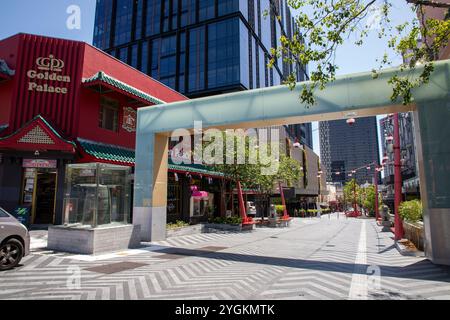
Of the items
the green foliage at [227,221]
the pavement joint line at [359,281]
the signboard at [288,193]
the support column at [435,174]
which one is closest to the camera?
the pavement joint line at [359,281]

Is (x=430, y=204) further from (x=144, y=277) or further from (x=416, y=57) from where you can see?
(x=144, y=277)

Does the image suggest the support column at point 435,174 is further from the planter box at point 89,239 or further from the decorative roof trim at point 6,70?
the decorative roof trim at point 6,70

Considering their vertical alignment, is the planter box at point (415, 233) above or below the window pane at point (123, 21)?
below

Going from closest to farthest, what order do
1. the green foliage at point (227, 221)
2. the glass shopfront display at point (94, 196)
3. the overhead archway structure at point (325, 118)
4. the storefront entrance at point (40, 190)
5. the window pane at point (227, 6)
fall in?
the overhead archway structure at point (325, 118), the glass shopfront display at point (94, 196), the storefront entrance at point (40, 190), the green foliage at point (227, 221), the window pane at point (227, 6)

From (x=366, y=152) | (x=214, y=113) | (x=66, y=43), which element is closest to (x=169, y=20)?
(x=66, y=43)

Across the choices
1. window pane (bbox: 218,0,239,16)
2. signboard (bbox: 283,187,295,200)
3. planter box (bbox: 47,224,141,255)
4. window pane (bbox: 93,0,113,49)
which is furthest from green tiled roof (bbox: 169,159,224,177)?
window pane (bbox: 93,0,113,49)

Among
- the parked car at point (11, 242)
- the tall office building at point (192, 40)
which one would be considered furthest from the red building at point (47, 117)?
the tall office building at point (192, 40)

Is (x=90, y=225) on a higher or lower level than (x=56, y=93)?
lower

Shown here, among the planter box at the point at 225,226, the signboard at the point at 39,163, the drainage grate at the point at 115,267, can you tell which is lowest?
the drainage grate at the point at 115,267

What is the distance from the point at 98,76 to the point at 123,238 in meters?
8.95

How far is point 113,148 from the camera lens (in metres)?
17.5

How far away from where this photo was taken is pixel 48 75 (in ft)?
53.4

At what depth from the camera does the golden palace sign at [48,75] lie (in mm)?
15992

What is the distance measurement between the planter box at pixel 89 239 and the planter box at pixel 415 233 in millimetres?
11289
